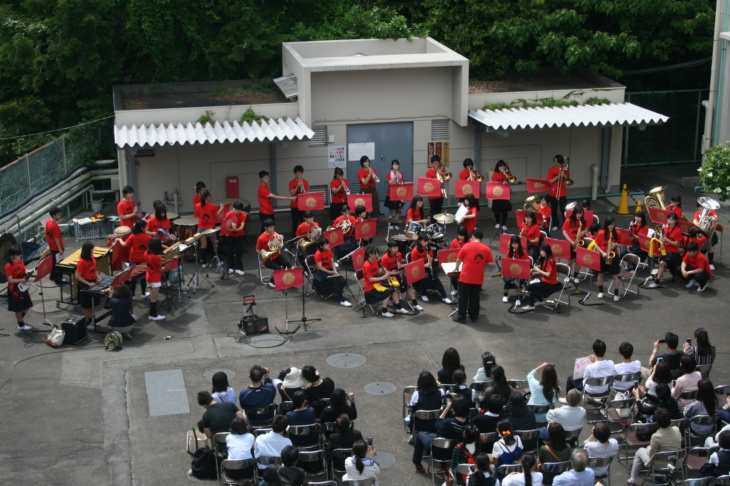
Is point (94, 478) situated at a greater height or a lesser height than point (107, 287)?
lesser

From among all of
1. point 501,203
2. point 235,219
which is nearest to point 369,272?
point 235,219

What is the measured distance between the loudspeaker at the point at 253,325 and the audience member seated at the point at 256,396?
4141mm

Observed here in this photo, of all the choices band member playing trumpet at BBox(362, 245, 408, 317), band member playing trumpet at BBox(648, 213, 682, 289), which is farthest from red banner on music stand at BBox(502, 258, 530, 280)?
band member playing trumpet at BBox(648, 213, 682, 289)

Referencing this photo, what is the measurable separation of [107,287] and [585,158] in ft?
44.0

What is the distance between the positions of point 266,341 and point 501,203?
7.84 meters

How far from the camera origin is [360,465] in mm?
10742

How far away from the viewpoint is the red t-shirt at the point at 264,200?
20.8 metres

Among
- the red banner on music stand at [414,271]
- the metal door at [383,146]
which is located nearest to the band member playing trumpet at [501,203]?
the metal door at [383,146]

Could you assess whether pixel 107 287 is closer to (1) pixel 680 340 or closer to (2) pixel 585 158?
(1) pixel 680 340

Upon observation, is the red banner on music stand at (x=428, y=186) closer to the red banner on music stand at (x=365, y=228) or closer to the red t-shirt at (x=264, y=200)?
the red banner on music stand at (x=365, y=228)

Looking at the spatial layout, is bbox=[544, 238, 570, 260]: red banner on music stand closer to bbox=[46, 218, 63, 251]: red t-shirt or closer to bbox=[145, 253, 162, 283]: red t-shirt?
bbox=[145, 253, 162, 283]: red t-shirt

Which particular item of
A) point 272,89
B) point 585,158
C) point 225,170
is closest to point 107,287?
point 225,170

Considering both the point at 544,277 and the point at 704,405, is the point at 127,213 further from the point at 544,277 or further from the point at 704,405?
the point at 704,405

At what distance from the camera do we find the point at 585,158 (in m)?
24.9
